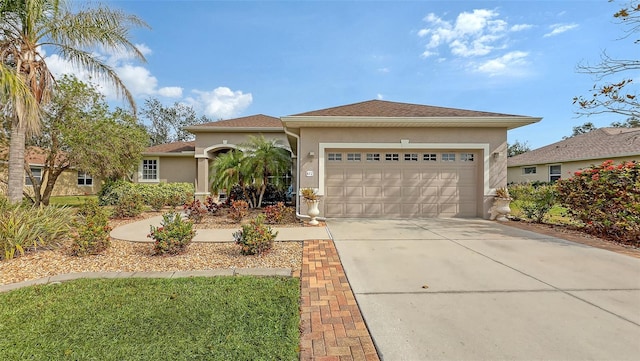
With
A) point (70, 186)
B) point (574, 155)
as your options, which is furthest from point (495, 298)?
point (70, 186)

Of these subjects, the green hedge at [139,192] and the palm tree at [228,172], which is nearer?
the palm tree at [228,172]

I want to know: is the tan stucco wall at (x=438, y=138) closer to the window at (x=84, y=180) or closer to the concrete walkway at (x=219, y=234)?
the concrete walkway at (x=219, y=234)

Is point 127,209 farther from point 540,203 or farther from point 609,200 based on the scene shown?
point 609,200

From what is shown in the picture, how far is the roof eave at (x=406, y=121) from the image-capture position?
841cm

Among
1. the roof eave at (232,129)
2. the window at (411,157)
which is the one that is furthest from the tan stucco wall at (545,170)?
the roof eave at (232,129)

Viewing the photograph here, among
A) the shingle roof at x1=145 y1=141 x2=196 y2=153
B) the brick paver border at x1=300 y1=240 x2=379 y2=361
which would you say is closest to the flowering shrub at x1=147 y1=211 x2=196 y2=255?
the brick paver border at x1=300 y1=240 x2=379 y2=361

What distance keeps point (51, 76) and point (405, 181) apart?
1145 centimetres

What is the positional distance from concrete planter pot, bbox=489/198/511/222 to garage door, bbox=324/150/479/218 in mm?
560

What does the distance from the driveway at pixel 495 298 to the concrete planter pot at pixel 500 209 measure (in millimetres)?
2862

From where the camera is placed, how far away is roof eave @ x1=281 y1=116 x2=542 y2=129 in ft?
27.6

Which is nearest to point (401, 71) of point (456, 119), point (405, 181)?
point (456, 119)


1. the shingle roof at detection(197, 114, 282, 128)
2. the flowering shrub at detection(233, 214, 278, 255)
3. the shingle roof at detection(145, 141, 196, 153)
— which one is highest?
the shingle roof at detection(197, 114, 282, 128)

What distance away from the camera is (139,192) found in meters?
13.1

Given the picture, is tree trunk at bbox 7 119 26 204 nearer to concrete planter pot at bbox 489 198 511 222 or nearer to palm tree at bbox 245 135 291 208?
palm tree at bbox 245 135 291 208
